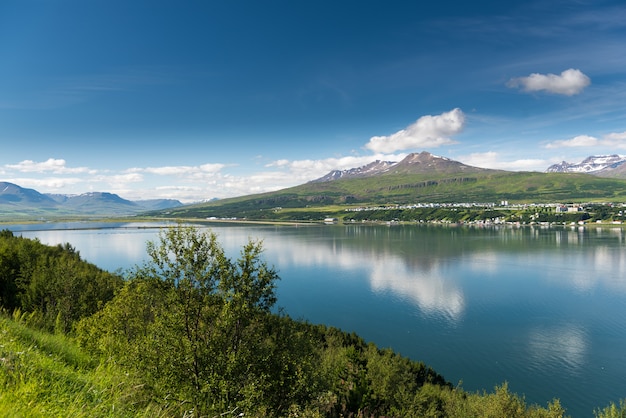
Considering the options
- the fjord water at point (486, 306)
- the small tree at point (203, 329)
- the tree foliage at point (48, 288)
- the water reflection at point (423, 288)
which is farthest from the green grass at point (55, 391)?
the water reflection at point (423, 288)

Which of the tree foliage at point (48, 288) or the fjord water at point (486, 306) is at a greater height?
the tree foliage at point (48, 288)

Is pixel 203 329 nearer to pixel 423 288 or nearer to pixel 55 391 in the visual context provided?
pixel 55 391

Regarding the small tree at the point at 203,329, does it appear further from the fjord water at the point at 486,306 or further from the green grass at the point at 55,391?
the fjord water at the point at 486,306

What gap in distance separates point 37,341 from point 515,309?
88.0 metres

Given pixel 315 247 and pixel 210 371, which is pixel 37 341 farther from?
pixel 315 247

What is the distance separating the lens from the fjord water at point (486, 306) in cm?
5025

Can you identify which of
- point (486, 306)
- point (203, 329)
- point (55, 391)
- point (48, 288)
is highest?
point (55, 391)

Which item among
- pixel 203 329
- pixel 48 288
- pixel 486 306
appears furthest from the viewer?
pixel 486 306

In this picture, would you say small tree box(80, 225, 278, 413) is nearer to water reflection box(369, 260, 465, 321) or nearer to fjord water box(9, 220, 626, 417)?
fjord water box(9, 220, 626, 417)

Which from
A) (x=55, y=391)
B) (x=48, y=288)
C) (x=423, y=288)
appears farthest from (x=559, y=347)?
(x=48, y=288)

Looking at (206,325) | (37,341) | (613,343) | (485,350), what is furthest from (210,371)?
(613,343)

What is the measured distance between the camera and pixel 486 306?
265 feet

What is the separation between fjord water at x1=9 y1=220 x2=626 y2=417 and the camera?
50.2 metres

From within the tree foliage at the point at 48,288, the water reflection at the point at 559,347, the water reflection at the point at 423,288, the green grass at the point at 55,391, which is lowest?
the water reflection at the point at 559,347
